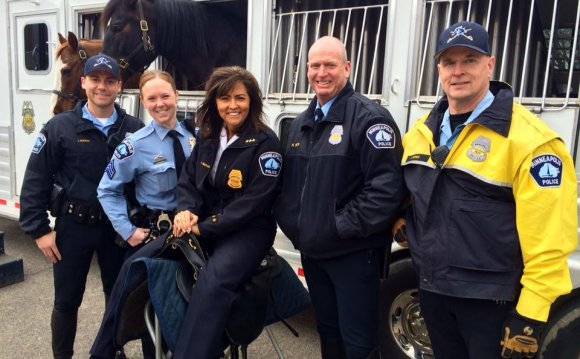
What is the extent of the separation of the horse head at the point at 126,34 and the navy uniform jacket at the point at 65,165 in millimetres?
1483

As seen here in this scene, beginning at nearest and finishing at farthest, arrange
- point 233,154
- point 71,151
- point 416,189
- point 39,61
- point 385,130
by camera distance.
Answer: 1. point 416,189
2. point 385,130
3. point 233,154
4. point 71,151
5. point 39,61

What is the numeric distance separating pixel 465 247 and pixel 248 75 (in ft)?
3.68

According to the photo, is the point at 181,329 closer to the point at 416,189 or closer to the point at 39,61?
the point at 416,189

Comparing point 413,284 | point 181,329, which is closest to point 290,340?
point 413,284

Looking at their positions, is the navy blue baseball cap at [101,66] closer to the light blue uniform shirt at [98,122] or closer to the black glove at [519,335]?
the light blue uniform shirt at [98,122]

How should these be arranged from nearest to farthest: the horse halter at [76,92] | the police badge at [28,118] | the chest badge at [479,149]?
the chest badge at [479,149] < the horse halter at [76,92] < the police badge at [28,118]

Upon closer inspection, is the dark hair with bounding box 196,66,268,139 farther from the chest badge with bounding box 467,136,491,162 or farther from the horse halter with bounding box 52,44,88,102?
the horse halter with bounding box 52,44,88,102

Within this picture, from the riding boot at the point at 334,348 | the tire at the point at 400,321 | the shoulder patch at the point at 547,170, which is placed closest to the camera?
the shoulder patch at the point at 547,170

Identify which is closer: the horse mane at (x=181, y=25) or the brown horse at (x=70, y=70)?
the horse mane at (x=181, y=25)

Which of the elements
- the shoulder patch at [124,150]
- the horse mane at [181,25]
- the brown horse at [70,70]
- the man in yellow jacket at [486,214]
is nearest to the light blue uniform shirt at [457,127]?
the man in yellow jacket at [486,214]

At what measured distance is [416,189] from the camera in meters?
1.75

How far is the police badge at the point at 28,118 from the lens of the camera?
4.50 m

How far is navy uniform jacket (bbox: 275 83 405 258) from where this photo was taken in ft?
6.07

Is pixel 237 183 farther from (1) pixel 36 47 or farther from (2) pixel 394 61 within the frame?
(1) pixel 36 47
